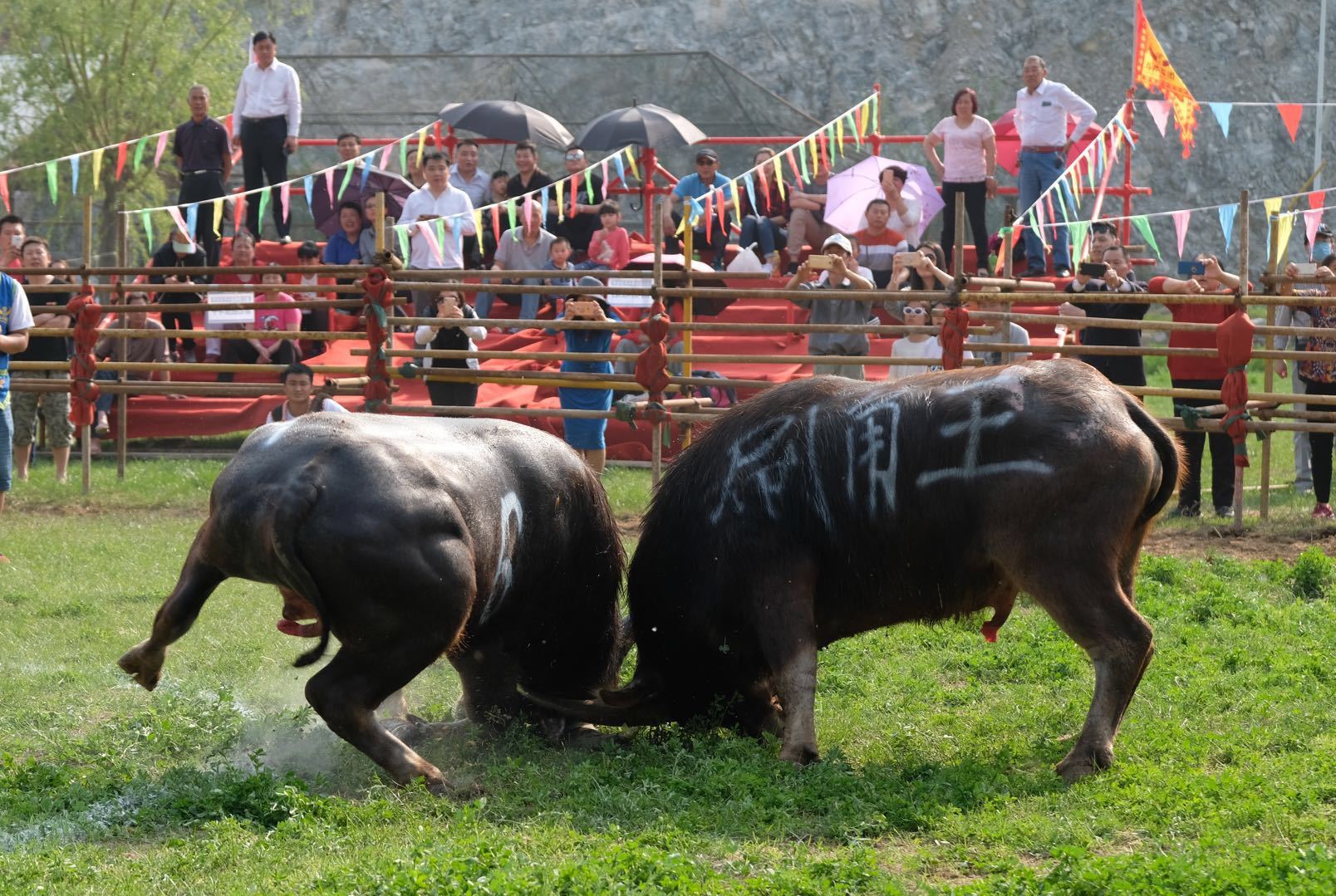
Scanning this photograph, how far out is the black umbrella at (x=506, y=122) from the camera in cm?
1647

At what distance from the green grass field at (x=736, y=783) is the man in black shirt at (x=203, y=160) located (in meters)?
7.71

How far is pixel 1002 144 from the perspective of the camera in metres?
16.9

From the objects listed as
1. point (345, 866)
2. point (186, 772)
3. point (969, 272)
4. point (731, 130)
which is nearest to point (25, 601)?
point (186, 772)

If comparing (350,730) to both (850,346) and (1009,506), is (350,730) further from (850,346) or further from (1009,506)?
(850,346)

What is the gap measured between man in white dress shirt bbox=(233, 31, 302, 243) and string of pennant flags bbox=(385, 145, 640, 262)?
2014mm

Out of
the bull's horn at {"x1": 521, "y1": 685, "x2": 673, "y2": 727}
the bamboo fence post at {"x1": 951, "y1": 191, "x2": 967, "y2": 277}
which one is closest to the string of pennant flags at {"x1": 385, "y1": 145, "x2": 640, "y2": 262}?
the bamboo fence post at {"x1": 951, "y1": 191, "x2": 967, "y2": 277}

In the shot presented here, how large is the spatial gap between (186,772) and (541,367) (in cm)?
842

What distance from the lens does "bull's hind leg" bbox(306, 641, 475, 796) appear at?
515 cm

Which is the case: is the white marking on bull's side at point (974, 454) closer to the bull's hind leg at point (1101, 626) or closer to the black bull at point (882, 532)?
the black bull at point (882, 532)

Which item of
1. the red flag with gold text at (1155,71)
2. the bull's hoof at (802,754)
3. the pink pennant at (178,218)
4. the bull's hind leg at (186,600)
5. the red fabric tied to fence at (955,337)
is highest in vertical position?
the red flag with gold text at (1155,71)

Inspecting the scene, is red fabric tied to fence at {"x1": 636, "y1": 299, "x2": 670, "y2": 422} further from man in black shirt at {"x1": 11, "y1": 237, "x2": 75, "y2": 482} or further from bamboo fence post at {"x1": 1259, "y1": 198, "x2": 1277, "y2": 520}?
man in black shirt at {"x1": 11, "y1": 237, "x2": 75, "y2": 482}

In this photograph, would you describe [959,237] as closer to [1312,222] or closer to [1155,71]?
[1312,222]

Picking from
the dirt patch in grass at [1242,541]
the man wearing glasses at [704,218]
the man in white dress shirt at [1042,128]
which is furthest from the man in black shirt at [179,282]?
the dirt patch in grass at [1242,541]

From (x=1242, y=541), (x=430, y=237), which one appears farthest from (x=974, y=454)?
(x=430, y=237)
